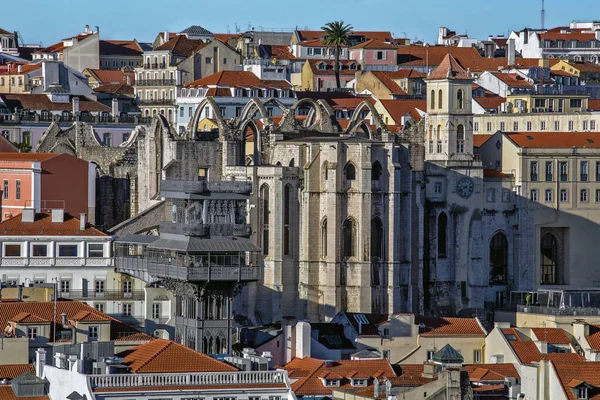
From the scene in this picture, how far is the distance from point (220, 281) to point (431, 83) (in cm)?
3851

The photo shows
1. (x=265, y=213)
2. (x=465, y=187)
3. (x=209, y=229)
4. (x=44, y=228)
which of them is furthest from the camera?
(x=465, y=187)

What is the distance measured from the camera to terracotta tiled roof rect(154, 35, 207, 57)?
178m

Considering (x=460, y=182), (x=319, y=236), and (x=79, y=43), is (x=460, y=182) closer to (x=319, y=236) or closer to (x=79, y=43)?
(x=319, y=236)

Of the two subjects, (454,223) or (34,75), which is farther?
(34,75)

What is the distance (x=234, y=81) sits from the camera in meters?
163

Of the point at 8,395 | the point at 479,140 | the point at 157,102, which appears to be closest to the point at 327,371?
the point at 8,395

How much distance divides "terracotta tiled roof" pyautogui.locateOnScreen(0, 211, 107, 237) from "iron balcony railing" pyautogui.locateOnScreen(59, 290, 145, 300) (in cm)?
300

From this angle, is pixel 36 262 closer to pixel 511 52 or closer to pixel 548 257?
pixel 548 257

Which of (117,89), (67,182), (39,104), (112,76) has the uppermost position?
(112,76)

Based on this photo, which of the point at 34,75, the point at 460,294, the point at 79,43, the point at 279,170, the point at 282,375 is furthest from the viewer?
the point at 79,43

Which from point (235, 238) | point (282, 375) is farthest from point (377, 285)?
point (282, 375)

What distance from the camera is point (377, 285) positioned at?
117438mm

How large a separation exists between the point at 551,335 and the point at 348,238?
42.1ft

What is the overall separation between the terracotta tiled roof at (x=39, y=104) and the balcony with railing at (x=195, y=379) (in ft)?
229
